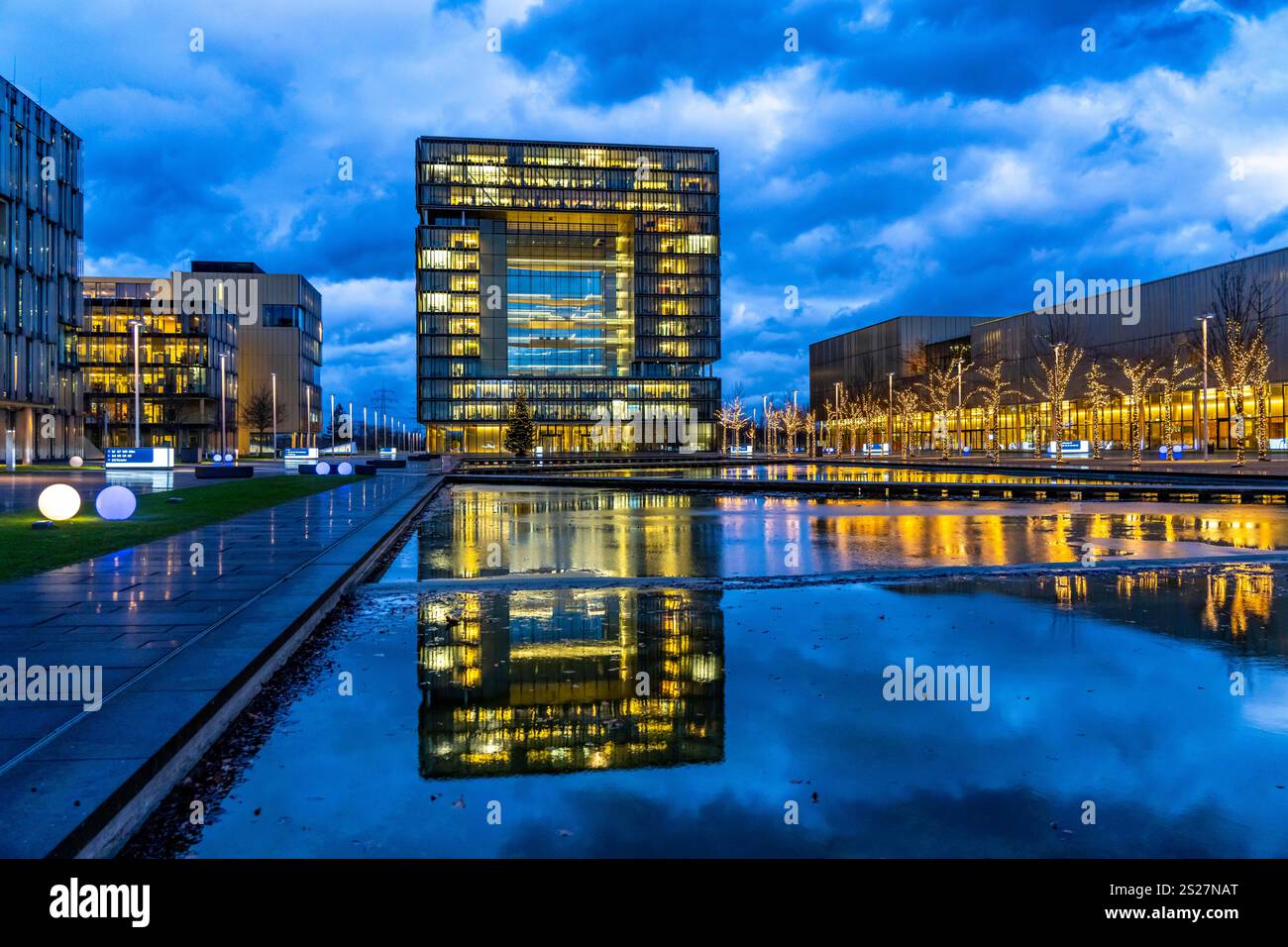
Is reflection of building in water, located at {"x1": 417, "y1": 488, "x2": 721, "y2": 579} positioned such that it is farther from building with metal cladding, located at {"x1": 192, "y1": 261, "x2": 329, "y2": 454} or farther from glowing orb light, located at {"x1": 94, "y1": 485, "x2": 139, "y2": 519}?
building with metal cladding, located at {"x1": 192, "y1": 261, "x2": 329, "y2": 454}

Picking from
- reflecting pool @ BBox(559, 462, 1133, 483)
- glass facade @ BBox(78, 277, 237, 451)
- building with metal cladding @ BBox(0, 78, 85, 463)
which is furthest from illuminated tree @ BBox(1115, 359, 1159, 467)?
glass facade @ BBox(78, 277, 237, 451)

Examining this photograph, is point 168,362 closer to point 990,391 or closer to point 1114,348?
point 990,391

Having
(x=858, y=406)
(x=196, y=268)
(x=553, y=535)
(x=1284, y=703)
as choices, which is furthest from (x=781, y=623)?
(x=196, y=268)

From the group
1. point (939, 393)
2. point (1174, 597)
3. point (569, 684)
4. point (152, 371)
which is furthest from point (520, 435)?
point (569, 684)

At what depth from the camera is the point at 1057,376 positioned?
224ft

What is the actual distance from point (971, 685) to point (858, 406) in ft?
418

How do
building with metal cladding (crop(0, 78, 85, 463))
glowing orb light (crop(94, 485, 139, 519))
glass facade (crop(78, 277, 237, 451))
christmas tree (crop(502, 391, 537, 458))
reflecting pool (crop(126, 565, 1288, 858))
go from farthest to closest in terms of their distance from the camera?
glass facade (crop(78, 277, 237, 451)), christmas tree (crop(502, 391, 537, 458)), building with metal cladding (crop(0, 78, 85, 463)), glowing orb light (crop(94, 485, 139, 519)), reflecting pool (crop(126, 565, 1288, 858))

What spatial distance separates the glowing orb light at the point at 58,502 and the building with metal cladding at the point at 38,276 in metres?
60.1

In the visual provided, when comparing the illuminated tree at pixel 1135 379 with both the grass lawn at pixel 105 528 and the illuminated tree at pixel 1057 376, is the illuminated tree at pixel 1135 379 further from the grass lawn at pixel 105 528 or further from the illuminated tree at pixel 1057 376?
the grass lawn at pixel 105 528

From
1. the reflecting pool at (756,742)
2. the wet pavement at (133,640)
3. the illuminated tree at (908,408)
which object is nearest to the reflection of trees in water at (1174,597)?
the reflecting pool at (756,742)

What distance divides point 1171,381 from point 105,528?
82.6 meters

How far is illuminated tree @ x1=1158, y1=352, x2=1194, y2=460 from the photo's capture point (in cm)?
7381

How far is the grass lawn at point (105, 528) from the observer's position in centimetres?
1325

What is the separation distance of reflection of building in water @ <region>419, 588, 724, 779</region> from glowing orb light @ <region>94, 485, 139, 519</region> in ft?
41.2
